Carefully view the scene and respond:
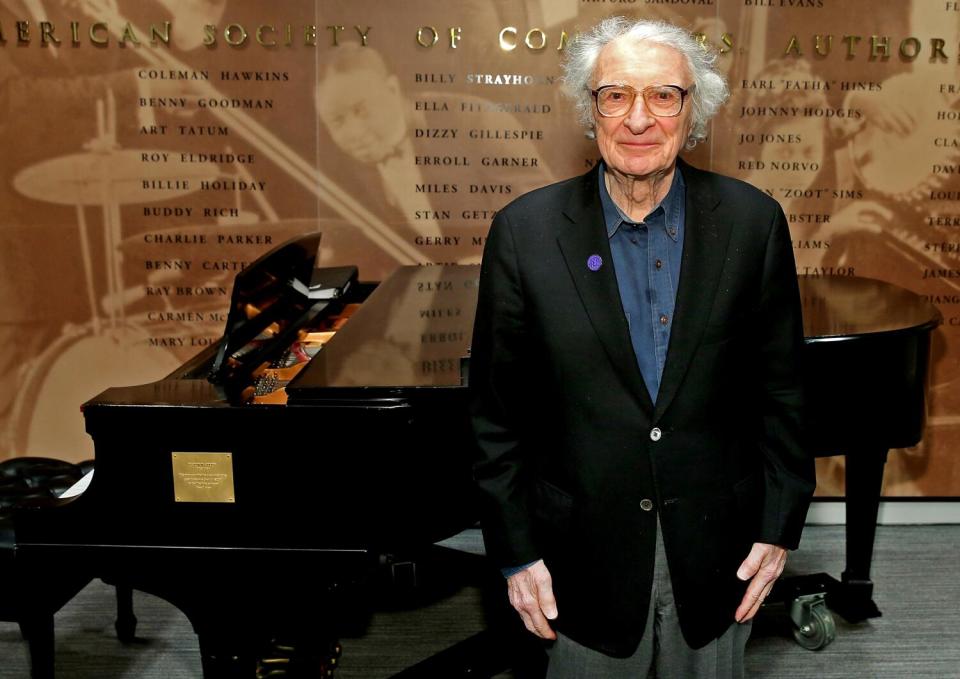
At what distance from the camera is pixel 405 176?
3613 mm

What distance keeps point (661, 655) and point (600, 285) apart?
1.99 ft

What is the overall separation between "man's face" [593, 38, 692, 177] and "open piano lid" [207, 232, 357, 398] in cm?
90

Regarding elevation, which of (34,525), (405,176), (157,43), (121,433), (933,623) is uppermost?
(157,43)

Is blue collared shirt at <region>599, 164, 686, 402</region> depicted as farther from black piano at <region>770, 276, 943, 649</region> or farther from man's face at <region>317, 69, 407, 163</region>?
man's face at <region>317, 69, 407, 163</region>

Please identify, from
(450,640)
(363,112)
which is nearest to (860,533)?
(450,640)

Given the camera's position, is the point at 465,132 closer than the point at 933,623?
No

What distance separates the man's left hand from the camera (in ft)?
5.26

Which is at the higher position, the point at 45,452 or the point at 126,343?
the point at 126,343

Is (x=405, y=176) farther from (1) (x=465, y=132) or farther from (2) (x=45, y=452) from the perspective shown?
(2) (x=45, y=452)

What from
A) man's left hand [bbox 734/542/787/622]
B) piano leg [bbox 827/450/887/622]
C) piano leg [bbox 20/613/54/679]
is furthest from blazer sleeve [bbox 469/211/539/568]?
piano leg [bbox 827/450/887/622]

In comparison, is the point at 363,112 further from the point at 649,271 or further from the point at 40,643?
the point at 649,271

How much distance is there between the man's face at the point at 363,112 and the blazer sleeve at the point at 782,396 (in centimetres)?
220

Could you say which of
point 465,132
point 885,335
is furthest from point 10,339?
point 885,335

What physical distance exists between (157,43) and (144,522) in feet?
6.83
